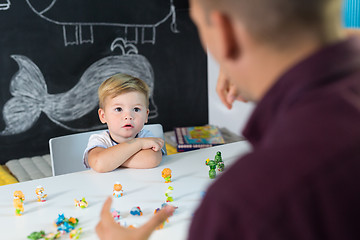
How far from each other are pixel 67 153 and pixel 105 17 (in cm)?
154

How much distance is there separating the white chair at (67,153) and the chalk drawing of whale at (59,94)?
53.0 inches

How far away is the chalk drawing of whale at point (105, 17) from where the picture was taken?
2.71 meters

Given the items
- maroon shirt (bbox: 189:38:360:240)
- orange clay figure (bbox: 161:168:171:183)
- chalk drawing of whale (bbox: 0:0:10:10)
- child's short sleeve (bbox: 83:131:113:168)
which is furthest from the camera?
chalk drawing of whale (bbox: 0:0:10:10)

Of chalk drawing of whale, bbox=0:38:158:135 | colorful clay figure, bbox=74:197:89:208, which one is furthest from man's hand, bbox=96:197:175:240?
chalk drawing of whale, bbox=0:38:158:135

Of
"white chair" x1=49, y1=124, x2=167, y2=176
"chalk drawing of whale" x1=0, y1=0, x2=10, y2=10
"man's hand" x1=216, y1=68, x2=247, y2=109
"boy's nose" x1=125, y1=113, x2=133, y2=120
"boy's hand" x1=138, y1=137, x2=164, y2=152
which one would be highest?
"chalk drawing of whale" x1=0, y1=0, x2=10, y2=10

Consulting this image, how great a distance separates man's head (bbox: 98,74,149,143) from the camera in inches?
56.6

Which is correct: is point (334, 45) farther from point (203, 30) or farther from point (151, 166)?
point (151, 166)

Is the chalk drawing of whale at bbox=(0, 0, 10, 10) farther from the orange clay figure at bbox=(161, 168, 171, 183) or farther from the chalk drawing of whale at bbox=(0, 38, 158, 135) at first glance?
the orange clay figure at bbox=(161, 168, 171, 183)

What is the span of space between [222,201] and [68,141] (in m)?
1.26

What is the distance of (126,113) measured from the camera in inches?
56.4

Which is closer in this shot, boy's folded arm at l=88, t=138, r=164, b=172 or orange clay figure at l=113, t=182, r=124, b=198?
orange clay figure at l=113, t=182, r=124, b=198

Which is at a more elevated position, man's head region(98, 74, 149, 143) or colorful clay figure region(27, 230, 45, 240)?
man's head region(98, 74, 149, 143)

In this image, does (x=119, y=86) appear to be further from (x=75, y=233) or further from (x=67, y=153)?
(x=75, y=233)

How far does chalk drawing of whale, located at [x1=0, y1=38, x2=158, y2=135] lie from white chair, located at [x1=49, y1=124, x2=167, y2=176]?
135cm
